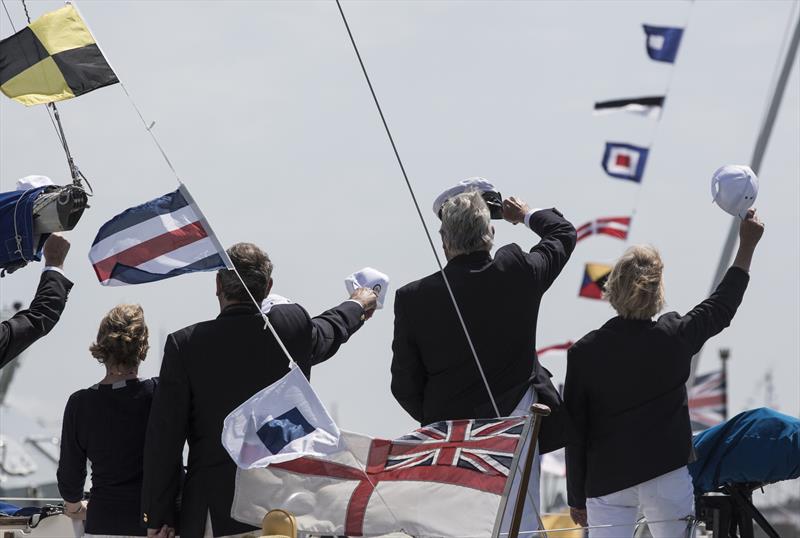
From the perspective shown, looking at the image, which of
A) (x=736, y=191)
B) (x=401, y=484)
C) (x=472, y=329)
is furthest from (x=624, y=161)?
(x=401, y=484)

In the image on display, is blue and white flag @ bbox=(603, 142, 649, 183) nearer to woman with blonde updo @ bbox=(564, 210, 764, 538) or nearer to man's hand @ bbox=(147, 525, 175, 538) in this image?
woman with blonde updo @ bbox=(564, 210, 764, 538)

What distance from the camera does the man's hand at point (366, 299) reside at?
6.59 m

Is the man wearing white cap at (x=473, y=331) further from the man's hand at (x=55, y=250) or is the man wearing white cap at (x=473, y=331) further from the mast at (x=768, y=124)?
the mast at (x=768, y=124)

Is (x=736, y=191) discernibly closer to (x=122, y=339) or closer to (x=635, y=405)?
(x=635, y=405)

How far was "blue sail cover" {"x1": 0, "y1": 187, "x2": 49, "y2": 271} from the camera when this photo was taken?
663 centimetres

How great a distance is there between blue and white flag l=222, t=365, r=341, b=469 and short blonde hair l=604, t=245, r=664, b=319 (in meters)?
1.36

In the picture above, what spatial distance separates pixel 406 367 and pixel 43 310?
1508 mm

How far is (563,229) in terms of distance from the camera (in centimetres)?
638

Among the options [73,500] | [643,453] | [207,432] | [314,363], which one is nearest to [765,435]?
[643,453]

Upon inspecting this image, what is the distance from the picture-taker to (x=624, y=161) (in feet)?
54.6

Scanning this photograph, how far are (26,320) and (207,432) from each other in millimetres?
877

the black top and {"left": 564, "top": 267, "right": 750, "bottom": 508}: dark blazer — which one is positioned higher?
{"left": 564, "top": 267, "right": 750, "bottom": 508}: dark blazer

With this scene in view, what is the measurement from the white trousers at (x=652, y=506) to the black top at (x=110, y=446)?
190cm

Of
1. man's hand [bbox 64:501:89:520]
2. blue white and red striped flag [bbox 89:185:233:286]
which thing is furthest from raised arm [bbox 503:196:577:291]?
man's hand [bbox 64:501:89:520]
